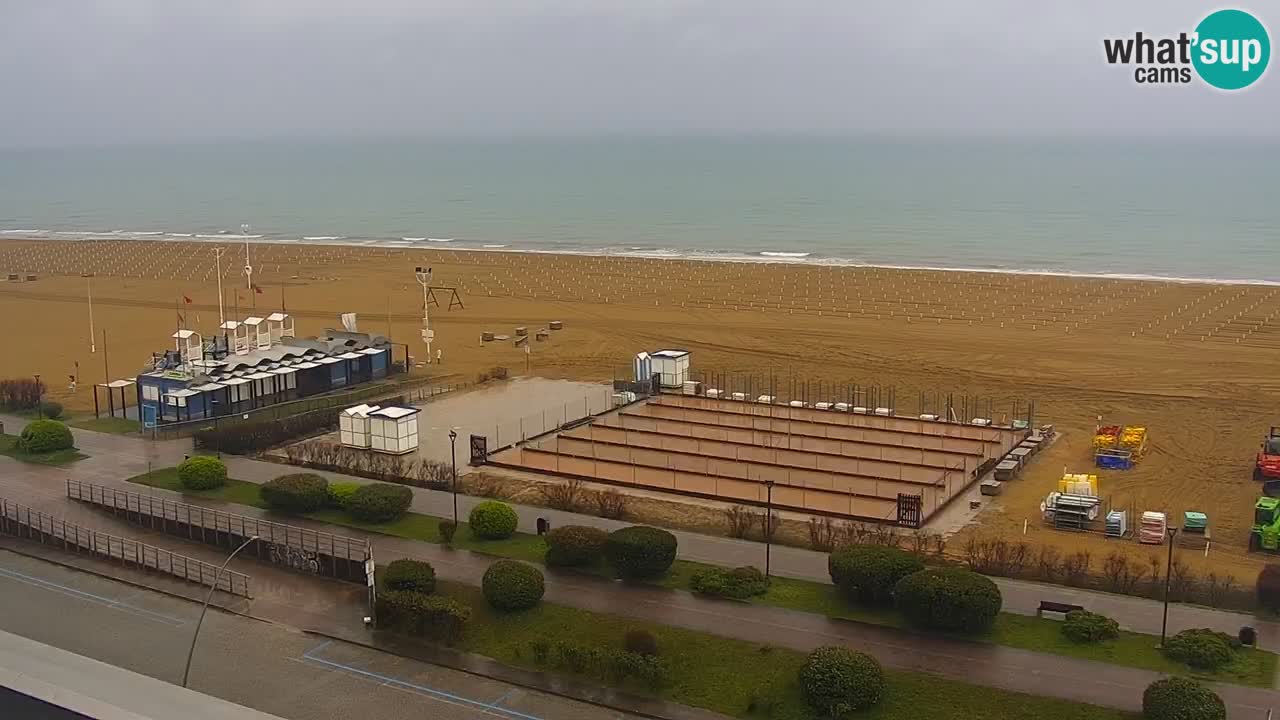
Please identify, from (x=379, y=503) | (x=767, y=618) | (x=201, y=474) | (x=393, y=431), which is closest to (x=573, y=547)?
(x=767, y=618)

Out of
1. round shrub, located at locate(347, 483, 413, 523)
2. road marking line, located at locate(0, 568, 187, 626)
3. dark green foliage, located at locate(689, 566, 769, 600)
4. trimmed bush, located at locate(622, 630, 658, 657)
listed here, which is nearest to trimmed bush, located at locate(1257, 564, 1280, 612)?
dark green foliage, located at locate(689, 566, 769, 600)

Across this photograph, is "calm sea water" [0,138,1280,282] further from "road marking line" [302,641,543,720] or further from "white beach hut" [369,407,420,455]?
"road marking line" [302,641,543,720]

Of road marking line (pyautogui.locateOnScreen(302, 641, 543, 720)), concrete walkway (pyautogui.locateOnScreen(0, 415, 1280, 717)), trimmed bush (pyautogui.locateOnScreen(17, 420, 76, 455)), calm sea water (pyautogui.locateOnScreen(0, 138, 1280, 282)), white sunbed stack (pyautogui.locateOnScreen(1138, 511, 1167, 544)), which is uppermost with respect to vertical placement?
calm sea water (pyautogui.locateOnScreen(0, 138, 1280, 282))

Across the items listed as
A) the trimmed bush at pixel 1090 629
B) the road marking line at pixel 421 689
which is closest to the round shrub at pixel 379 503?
the road marking line at pixel 421 689

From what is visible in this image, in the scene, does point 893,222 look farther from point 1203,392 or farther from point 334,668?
point 334,668

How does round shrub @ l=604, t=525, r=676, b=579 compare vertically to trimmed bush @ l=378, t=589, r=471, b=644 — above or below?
above

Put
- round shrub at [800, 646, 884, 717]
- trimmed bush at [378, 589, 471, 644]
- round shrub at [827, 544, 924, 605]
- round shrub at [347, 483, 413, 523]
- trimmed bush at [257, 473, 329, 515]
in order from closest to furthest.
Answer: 1. round shrub at [800, 646, 884, 717]
2. trimmed bush at [378, 589, 471, 644]
3. round shrub at [827, 544, 924, 605]
4. round shrub at [347, 483, 413, 523]
5. trimmed bush at [257, 473, 329, 515]

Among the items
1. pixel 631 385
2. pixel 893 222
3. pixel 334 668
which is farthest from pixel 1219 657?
pixel 893 222

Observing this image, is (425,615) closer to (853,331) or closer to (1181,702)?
(1181,702)
